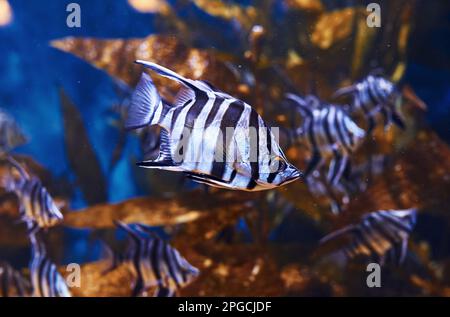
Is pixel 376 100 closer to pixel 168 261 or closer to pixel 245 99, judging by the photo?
pixel 245 99

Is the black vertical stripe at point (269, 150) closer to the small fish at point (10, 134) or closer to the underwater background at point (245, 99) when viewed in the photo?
the underwater background at point (245, 99)

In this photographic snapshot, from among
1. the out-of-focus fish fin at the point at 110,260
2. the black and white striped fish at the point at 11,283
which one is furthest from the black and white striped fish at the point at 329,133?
the black and white striped fish at the point at 11,283

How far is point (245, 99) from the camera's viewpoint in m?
3.40

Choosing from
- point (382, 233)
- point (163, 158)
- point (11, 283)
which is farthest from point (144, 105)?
point (11, 283)

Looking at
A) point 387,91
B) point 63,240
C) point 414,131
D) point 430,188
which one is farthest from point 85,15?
point 430,188

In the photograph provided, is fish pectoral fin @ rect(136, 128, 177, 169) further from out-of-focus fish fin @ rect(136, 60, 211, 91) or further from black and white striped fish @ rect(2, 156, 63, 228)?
black and white striped fish @ rect(2, 156, 63, 228)

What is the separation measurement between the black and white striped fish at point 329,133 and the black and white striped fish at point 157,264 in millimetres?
1114

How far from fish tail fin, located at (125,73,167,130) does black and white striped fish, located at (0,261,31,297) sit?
7.53 feet

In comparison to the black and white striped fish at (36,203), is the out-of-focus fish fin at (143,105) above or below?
above

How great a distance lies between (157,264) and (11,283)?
5.04 ft

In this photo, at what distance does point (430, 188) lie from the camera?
4.29 meters

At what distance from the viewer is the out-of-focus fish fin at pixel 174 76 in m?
1.21

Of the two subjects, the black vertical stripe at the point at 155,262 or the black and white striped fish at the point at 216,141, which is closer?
the black and white striped fish at the point at 216,141
